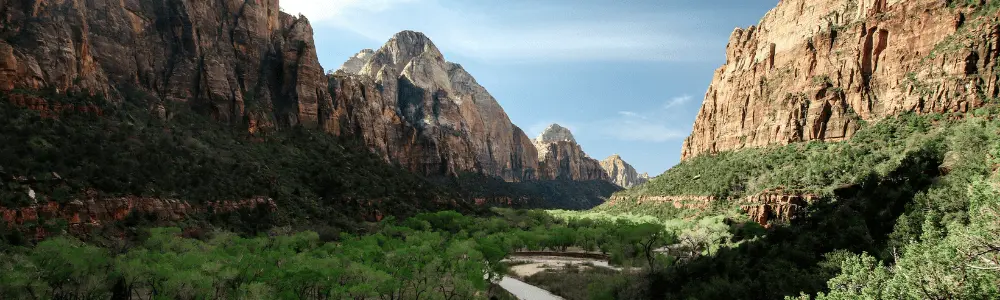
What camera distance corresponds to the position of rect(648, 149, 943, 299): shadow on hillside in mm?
26945

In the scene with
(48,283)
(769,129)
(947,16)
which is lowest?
(48,283)

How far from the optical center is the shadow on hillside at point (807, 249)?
26.9 m

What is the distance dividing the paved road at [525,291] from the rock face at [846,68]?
51.9 metres

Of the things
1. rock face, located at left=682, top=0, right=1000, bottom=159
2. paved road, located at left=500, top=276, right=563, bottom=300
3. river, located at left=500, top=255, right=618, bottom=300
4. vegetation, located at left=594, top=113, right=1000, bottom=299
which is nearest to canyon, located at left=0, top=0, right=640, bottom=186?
river, located at left=500, top=255, right=618, bottom=300

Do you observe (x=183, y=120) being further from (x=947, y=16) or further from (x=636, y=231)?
(x=947, y=16)

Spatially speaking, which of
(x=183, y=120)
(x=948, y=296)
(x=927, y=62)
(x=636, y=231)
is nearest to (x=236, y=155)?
(x=183, y=120)

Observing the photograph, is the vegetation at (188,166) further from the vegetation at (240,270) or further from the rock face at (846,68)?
the rock face at (846,68)

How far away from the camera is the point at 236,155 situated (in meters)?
63.7

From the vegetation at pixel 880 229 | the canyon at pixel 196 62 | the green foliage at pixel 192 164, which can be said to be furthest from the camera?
the canyon at pixel 196 62

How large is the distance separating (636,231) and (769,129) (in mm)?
36731

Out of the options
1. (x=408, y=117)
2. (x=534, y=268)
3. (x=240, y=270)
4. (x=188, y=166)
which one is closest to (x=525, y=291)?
(x=534, y=268)

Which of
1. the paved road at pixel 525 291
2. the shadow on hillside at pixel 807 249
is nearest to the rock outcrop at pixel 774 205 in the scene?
the shadow on hillside at pixel 807 249

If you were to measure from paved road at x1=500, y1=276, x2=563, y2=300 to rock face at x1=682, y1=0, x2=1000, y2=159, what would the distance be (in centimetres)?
5193

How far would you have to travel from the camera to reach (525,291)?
A: 45.6 meters
